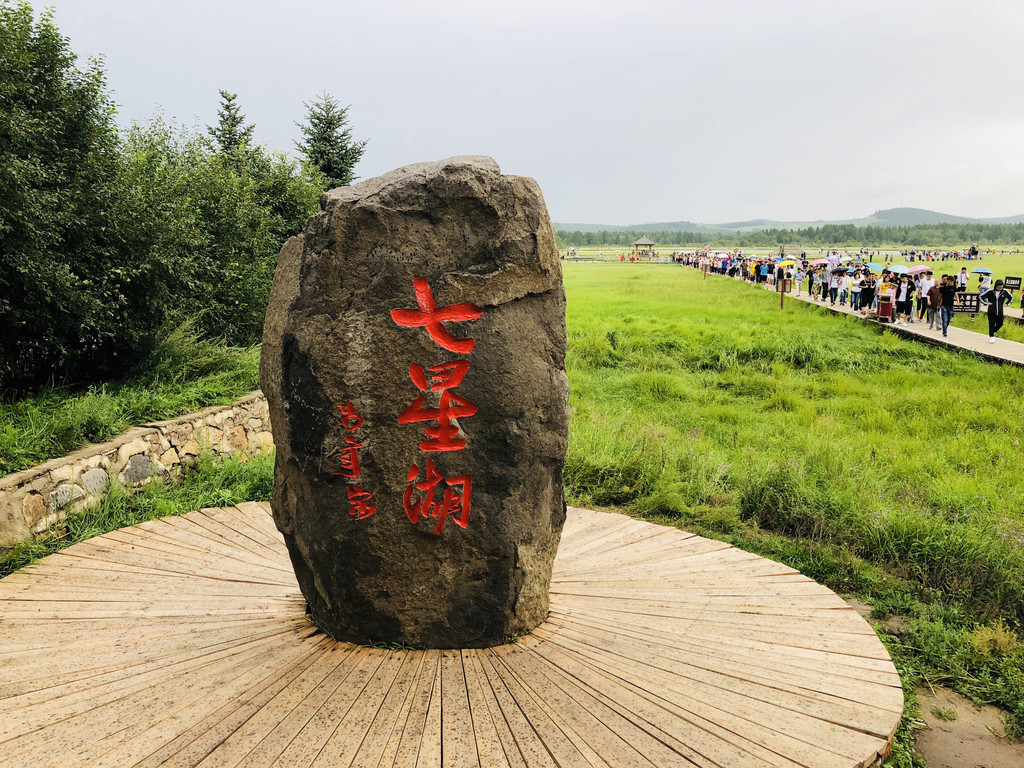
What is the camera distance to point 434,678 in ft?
10.7

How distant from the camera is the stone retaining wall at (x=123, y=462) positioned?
4.96 meters

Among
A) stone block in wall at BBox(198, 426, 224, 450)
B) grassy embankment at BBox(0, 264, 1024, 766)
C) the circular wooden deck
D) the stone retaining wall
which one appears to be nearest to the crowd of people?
grassy embankment at BBox(0, 264, 1024, 766)

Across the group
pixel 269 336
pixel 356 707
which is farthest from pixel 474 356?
pixel 356 707

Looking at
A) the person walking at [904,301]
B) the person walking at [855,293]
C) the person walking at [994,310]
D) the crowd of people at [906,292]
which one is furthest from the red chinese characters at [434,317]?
the person walking at [855,293]

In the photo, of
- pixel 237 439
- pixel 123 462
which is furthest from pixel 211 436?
pixel 123 462

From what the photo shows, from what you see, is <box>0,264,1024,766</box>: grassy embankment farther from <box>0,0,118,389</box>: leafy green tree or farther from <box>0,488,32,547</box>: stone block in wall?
<box>0,0,118,389</box>: leafy green tree

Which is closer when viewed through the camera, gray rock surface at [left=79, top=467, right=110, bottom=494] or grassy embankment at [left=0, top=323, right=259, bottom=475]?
grassy embankment at [left=0, top=323, right=259, bottom=475]

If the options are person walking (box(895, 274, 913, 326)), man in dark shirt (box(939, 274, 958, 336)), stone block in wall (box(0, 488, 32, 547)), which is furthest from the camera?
person walking (box(895, 274, 913, 326))

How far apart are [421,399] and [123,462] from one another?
Result: 3.89 meters

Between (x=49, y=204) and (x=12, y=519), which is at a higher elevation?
(x=49, y=204)

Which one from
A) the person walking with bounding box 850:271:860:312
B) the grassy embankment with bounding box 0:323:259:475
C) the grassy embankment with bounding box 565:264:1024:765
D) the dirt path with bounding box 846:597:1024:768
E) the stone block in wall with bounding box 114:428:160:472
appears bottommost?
the dirt path with bounding box 846:597:1024:768

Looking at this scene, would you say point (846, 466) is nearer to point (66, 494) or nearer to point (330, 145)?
point (66, 494)

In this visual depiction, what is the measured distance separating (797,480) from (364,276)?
4.55m

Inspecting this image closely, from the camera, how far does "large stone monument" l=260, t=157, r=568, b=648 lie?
3402mm
